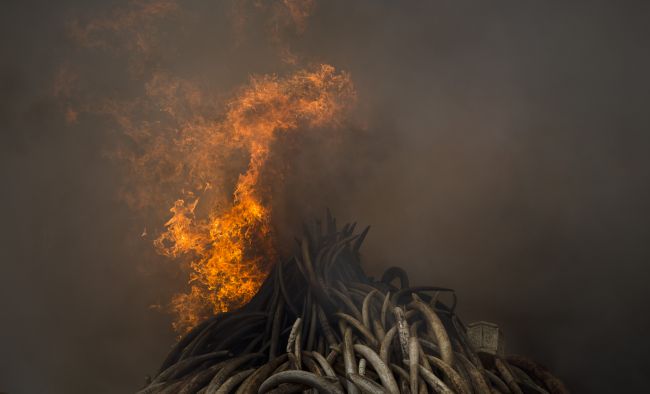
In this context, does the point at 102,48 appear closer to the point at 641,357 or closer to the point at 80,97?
the point at 80,97

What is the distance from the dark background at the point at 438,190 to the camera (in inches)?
208

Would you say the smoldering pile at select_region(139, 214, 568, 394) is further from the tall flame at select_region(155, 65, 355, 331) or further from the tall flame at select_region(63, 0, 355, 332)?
the tall flame at select_region(63, 0, 355, 332)

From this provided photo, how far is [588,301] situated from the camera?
5320 mm

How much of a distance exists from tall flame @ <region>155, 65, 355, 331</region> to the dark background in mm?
304

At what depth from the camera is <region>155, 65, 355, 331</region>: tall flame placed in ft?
16.3

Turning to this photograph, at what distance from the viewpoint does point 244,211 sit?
5129 mm

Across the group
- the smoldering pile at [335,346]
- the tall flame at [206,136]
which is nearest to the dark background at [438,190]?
the tall flame at [206,136]

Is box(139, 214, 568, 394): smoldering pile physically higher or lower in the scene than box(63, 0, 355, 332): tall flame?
lower

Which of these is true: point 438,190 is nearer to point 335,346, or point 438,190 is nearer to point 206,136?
point 206,136

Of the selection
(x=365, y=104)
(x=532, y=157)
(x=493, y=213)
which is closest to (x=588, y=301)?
(x=493, y=213)

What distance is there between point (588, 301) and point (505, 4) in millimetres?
3833

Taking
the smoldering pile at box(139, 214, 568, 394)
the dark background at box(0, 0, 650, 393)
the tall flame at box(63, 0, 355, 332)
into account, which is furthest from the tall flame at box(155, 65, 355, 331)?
the smoldering pile at box(139, 214, 568, 394)

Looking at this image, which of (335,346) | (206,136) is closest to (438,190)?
(206,136)

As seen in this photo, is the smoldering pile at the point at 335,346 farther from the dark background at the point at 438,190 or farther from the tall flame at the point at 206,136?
the dark background at the point at 438,190
